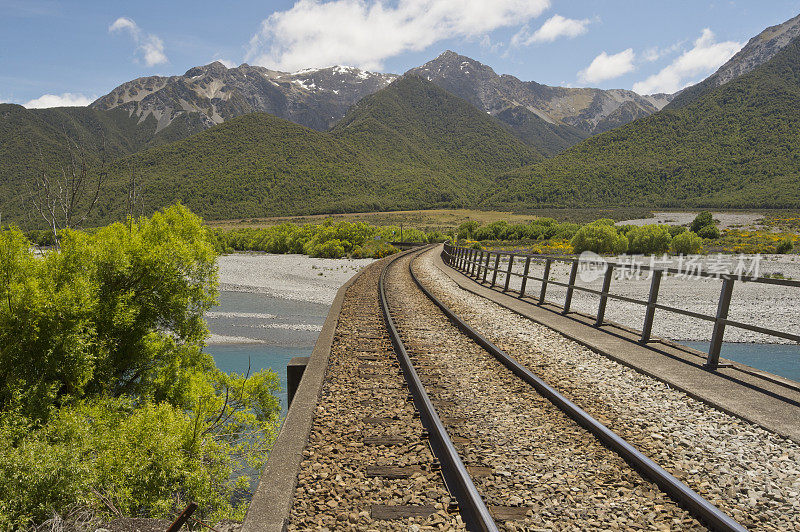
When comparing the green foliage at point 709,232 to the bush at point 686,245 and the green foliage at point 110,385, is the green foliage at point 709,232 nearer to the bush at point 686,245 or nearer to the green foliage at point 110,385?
the bush at point 686,245

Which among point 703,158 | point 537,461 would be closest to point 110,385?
point 537,461

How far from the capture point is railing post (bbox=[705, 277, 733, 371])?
19.9 ft

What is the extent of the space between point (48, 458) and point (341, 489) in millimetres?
4040

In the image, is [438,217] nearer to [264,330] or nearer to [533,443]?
[264,330]

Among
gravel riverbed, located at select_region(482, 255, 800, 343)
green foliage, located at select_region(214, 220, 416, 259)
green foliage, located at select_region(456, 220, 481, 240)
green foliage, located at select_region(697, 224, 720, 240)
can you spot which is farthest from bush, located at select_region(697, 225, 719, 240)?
green foliage, located at select_region(214, 220, 416, 259)

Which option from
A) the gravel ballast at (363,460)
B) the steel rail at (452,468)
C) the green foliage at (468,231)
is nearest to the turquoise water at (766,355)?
the steel rail at (452,468)

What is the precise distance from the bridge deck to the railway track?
1733 millimetres

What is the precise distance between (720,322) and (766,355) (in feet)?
41.7

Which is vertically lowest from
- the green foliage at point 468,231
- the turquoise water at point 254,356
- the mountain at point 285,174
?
the turquoise water at point 254,356

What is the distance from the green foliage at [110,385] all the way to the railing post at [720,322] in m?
7.46

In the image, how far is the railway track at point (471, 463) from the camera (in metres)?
3.16

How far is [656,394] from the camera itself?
18.3 ft

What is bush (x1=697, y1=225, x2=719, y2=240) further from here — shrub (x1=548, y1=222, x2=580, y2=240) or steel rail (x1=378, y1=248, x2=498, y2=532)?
steel rail (x1=378, y1=248, x2=498, y2=532)

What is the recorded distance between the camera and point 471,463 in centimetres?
385
